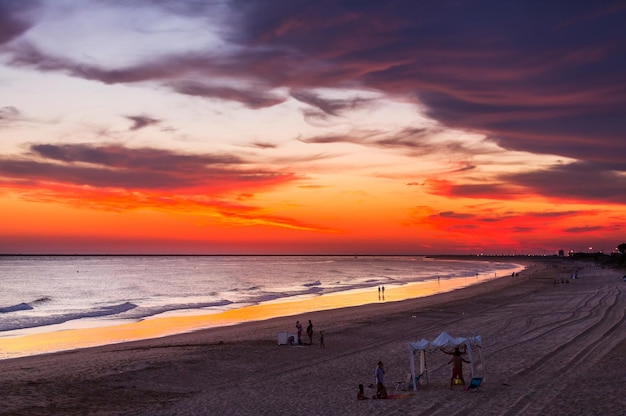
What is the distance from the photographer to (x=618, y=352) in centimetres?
2789

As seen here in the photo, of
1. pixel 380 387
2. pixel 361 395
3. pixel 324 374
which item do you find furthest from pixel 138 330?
pixel 380 387

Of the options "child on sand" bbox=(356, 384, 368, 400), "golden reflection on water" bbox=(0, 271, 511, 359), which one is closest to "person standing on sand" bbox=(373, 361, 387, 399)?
"child on sand" bbox=(356, 384, 368, 400)

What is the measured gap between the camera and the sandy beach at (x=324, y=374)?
19.5 meters

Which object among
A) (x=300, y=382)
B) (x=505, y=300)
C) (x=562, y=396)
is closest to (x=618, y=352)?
(x=562, y=396)

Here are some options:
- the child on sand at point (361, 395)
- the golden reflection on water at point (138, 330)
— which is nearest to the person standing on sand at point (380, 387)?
the child on sand at point (361, 395)

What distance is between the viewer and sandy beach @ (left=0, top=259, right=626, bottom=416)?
64.1ft

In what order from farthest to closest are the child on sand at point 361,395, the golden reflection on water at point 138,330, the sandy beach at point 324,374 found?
the golden reflection on water at point 138,330, the child on sand at point 361,395, the sandy beach at point 324,374

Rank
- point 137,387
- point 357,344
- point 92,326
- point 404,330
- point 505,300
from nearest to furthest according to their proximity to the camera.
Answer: point 137,387 → point 357,344 → point 404,330 → point 92,326 → point 505,300

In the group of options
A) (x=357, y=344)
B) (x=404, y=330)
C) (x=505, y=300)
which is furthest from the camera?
(x=505, y=300)

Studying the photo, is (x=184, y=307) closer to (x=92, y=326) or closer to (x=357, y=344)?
(x=92, y=326)

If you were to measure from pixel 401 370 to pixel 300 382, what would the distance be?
4.88 metres

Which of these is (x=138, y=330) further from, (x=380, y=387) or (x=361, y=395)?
(x=380, y=387)

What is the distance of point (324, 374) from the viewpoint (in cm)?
2552

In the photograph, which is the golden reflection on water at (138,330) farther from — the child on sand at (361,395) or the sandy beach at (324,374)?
the child on sand at (361,395)
